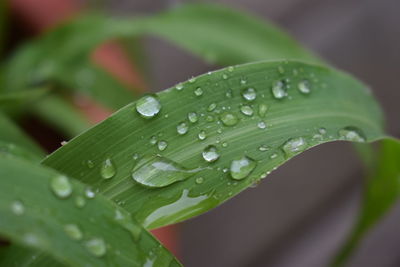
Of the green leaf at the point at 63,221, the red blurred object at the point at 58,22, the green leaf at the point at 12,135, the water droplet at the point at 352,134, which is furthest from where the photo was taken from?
the red blurred object at the point at 58,22

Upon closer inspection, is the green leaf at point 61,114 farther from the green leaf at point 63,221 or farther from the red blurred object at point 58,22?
the green leaf at point 63,221

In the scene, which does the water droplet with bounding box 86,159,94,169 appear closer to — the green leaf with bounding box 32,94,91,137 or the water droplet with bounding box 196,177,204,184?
the water droplet with bounding box 196,177,204,184

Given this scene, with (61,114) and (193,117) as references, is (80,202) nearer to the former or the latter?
(193,117)

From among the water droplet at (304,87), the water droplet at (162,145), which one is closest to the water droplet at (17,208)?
the water droplet at (162,145)

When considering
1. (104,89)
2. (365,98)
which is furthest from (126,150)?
(104,89)

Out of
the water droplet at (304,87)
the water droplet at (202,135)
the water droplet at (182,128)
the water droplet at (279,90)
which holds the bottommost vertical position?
the water droplet at (202,135)

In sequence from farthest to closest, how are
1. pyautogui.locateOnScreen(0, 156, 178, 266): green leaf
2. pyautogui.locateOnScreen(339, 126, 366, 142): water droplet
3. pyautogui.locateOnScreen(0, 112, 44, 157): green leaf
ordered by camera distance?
pyautogui.locateOnScreen(0, 112, 44, 157): green leaf → pyautogui.locateOnScreen(339, 126, 366, 142): water droplet → pyautogui.locateOnScreen(0, 156, 178, 266): green leaf

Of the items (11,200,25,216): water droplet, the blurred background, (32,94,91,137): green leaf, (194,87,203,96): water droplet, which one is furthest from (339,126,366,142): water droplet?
the blurred background
